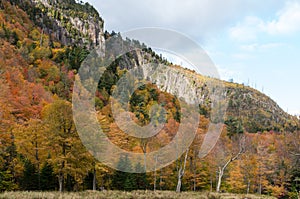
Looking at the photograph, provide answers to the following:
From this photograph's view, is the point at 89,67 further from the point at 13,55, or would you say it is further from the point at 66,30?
the point at 66,30

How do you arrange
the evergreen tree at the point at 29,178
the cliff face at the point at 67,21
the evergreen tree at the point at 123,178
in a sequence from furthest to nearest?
the cliff face at the point at 67,21, the evergreen tree at the point at 123,178, the evergreen tree at the point at 29,178

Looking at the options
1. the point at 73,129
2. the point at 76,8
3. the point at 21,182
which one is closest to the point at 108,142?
the point at 73,129

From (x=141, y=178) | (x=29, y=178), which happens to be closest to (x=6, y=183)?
(x=29, y=178)

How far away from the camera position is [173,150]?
3838cm

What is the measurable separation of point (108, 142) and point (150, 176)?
31.7 ft

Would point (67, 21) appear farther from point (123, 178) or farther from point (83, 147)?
point (83, 147)

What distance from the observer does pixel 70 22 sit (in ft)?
521

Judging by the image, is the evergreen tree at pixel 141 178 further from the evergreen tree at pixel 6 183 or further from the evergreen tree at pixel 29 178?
the evergreen tree at pixel 6 183

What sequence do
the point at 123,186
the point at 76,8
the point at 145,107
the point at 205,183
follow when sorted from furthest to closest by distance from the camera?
the point at 76,8
the point at 145,107
the point at 205,183
the point at 123,186

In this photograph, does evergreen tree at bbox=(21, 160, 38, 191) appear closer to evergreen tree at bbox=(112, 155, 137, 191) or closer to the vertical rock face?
evergreen tree at bbox=(112, 155, 137, 191)

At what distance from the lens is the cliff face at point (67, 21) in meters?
Result: 141

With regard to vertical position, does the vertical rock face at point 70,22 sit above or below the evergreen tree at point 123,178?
above

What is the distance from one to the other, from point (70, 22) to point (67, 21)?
2.02 meters

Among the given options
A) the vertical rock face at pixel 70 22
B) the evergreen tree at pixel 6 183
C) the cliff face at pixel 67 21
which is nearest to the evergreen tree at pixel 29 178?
the evergreen tree at pixel 6 183
